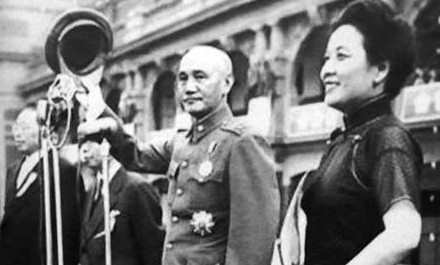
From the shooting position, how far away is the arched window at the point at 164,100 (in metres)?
3.28

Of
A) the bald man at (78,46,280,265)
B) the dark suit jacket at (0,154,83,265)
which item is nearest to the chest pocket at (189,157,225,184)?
the bald man at (78,46,280,265)

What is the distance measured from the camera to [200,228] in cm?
218

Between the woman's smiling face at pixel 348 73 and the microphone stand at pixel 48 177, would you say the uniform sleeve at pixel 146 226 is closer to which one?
the microphone stand at pixel 48 177

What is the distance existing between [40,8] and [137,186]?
1.18 meters

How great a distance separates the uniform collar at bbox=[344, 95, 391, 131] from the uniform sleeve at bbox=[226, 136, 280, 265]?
43cm

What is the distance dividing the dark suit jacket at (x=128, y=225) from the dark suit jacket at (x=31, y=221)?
7cm

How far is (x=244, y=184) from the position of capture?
2.12 meters

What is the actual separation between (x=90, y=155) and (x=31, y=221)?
0.46m

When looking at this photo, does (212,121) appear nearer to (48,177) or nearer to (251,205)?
(251,205)

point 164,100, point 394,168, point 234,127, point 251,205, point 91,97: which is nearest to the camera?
point 394,168

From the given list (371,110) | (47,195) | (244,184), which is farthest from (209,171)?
(47,195)

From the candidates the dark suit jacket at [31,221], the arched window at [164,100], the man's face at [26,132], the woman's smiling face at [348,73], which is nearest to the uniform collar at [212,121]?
the woman's smiling face at [348,73]

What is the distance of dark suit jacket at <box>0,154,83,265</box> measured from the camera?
302 cm

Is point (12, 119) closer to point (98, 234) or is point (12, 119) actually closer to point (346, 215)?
point (98, 234)
